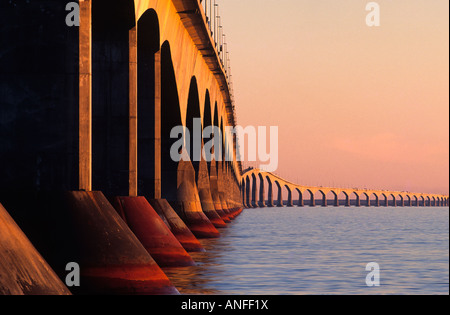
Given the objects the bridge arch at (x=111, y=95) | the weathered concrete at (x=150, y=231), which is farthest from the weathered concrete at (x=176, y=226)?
the weathered concrete at (x=150, y=231)

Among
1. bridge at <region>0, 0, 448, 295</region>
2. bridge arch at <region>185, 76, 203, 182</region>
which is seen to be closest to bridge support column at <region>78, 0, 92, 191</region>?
bridge at <region>0, 0, 448, 295</region>

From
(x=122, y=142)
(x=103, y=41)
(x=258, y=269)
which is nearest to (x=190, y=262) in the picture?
(x=258, y=269)

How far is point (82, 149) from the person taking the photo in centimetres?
1411

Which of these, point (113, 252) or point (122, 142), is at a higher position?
point (122, 142)

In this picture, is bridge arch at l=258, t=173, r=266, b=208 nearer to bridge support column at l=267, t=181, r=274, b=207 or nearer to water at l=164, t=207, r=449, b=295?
bridge support column at l=267, t=181, r=274, b=207

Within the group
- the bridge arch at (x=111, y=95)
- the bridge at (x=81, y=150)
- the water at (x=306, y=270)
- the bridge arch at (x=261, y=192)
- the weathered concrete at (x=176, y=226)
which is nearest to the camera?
the bridge at (x=81, y=150)

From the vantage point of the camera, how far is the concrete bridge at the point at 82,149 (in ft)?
41.3

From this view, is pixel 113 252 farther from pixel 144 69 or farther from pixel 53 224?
pixel 144 69

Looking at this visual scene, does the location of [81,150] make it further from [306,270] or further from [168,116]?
[168,116]

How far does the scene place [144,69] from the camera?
24.9m

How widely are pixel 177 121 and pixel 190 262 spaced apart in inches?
484

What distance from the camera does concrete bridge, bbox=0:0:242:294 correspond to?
12.6 metres

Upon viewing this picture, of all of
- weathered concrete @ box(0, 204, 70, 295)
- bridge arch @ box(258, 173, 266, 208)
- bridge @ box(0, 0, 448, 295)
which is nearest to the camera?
weathered concrete @ box(0, 204, 70, 295)

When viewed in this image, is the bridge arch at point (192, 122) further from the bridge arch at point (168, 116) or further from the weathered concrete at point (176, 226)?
the weathered concrete at point (176, 226)
